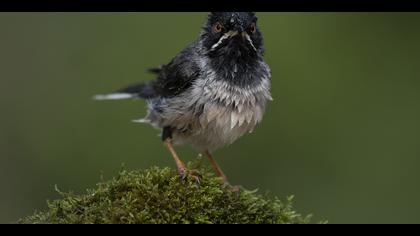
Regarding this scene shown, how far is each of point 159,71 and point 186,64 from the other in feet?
3.79

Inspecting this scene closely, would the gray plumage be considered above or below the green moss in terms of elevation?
above

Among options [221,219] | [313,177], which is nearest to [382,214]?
[313,177]

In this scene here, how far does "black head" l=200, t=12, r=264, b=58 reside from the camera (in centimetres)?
573

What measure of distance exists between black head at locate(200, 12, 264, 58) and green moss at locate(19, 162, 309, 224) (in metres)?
1.56

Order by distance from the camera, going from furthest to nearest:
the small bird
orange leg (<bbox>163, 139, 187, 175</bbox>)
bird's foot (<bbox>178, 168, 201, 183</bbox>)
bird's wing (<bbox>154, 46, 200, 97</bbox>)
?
bird's wing (<bbox>154, 46, 200, 97</bbox>)
the small bird
orange leg (<bbox>163, 139, 187, 175</bbox>)
bird's foot (<bbox>178, 168, 201, 183</bbox>)

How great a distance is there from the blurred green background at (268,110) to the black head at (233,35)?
363 centimetres

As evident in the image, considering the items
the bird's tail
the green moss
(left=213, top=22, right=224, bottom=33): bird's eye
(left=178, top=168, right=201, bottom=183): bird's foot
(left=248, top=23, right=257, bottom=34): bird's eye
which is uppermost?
the bird's tail

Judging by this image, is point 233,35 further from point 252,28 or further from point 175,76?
point 175,76

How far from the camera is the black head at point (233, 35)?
5.73m

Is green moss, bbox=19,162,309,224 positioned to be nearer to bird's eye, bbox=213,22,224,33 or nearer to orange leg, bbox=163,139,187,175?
orange leg, bbox=163,139,187,175

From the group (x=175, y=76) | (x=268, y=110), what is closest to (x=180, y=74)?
(x=175, y=76)

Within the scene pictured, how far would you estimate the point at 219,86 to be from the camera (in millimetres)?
5848

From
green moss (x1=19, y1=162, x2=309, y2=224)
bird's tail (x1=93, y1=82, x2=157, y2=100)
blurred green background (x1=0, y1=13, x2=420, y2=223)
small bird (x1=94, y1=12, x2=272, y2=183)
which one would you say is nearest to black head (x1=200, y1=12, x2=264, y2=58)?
small bird (x1=94, y1=12, x2=272, y2=183)

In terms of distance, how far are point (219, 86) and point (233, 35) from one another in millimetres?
494
